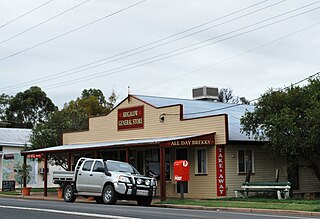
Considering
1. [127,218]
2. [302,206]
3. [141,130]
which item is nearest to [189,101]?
[141,130]

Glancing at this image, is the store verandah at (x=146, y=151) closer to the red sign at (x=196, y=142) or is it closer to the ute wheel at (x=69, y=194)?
the red sign at (x=196, y=142)

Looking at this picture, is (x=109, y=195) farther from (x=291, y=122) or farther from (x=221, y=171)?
(x=291, y=122)

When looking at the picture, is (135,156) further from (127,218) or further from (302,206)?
(127,218)

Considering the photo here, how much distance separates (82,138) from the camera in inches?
1406

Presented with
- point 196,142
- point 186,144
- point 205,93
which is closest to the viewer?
point 186,144

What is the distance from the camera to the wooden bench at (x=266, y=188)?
969 inches

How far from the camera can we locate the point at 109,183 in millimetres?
23109

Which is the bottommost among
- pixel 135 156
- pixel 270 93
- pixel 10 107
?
pixel 135 156

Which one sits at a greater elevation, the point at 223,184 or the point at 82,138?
the point at 82,138

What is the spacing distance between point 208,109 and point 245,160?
5.14 m

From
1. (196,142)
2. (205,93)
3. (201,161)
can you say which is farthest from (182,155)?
(205,93)

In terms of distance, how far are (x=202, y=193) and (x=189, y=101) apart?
816cm

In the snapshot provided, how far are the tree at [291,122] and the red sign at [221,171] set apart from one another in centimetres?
152

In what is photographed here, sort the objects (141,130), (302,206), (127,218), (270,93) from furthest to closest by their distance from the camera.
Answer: (141,130) < (270,93) < (302,206) < (127,218)
